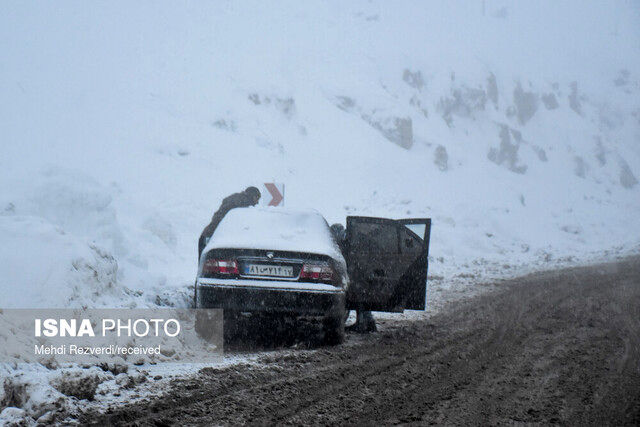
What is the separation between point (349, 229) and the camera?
7004 mm

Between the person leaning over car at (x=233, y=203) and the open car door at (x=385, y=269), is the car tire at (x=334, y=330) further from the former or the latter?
the person leaning over car at (x=233, y=203)

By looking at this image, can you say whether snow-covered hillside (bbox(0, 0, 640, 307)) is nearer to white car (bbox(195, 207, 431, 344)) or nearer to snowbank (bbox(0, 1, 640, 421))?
snowbank (bbox(0, 1, 640, 421))

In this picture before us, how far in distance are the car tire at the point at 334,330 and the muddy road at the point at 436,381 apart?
14 cm

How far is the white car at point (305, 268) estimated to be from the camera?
566cm

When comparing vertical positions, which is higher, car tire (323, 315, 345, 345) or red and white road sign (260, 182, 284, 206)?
red and white road sign (260, 182, 284, 206)

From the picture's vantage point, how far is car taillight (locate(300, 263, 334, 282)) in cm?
579

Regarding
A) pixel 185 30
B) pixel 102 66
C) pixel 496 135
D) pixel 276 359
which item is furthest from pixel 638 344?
pixel 496 135

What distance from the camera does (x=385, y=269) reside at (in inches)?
267

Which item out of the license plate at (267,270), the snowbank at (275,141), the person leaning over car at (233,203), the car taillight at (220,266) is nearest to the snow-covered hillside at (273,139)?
the snowbank at (275,141)

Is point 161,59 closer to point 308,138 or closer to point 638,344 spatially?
point 308,138

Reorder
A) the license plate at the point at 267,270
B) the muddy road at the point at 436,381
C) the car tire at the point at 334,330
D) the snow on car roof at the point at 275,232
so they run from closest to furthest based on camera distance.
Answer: the muddy road at the point at 436,381, the license plate at the point at 267,270, the snow on car roof at the point at 275,232, the car tire at the point at 334,330

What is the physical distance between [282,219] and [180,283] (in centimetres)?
275

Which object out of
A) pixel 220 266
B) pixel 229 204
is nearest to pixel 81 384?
pixel 220 266

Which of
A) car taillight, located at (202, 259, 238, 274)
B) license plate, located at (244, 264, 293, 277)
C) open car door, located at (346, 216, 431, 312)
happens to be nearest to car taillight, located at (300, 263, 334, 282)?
license plate, located at (244, 264, 293, 277)
